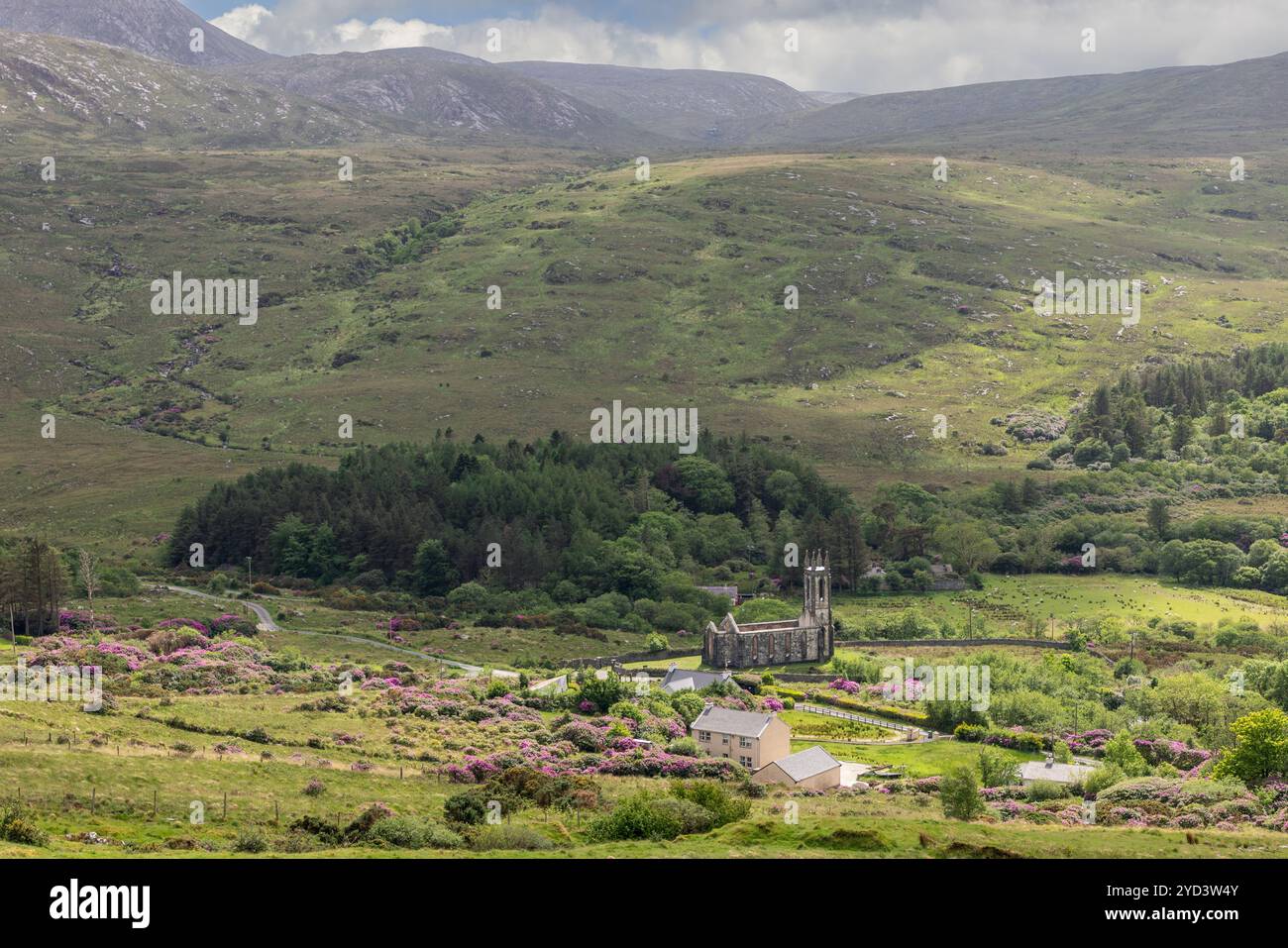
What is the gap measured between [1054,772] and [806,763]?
35.7 ft

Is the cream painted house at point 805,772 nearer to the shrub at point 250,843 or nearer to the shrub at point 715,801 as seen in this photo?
the shrub at point 715,801

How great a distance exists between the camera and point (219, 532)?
120 m

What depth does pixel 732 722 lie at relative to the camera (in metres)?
65.1

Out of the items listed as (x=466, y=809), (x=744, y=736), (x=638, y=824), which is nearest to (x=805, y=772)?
(x=744, y=736)

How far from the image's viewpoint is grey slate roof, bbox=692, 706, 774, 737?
6371cm

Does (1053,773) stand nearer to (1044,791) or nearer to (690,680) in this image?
(1044,791)

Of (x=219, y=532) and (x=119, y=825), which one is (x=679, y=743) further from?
(x=219, y=532)

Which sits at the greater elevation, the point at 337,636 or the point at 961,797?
A: the point at 337,636

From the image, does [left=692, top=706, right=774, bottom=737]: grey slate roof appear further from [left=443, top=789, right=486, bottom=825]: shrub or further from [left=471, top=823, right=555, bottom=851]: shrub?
[left=471, top=823, right=555, bottom=851]: shrub

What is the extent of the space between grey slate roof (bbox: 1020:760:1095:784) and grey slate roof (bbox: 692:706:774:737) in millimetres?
11355

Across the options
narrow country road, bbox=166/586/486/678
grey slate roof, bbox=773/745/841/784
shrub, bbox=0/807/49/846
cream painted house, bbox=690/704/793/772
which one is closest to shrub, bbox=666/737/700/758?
cream painted house, bbox=690/704/793/772
